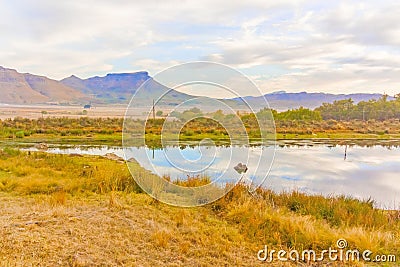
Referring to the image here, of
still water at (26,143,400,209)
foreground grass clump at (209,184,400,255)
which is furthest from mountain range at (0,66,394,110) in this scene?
foreground grass clump at (209,184,400,255)

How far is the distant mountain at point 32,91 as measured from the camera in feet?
424

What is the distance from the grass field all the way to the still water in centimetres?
141

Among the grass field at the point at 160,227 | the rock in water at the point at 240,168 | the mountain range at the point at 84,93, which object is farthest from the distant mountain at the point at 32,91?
the grass field at the point at 160,227

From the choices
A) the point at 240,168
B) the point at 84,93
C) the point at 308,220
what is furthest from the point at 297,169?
the point at 84,93

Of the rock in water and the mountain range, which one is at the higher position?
the mountain range

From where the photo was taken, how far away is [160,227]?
15.6ft

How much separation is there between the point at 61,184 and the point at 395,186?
9535mm

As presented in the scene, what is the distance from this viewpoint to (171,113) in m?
6.20

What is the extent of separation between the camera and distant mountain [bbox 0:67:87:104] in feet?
424

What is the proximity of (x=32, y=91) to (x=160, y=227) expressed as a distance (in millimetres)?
162815

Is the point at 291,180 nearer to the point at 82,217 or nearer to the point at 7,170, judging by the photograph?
the point at 82,217

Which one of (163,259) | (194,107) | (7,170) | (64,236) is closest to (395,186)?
(194,107)

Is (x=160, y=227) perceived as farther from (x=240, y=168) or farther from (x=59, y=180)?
(x=59, y=180)

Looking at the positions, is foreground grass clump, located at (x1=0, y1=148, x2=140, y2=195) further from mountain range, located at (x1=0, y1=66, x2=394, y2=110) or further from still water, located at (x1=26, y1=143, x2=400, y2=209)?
mountain range, located at (x1=0, y1=66, x2=394, y2=110)
